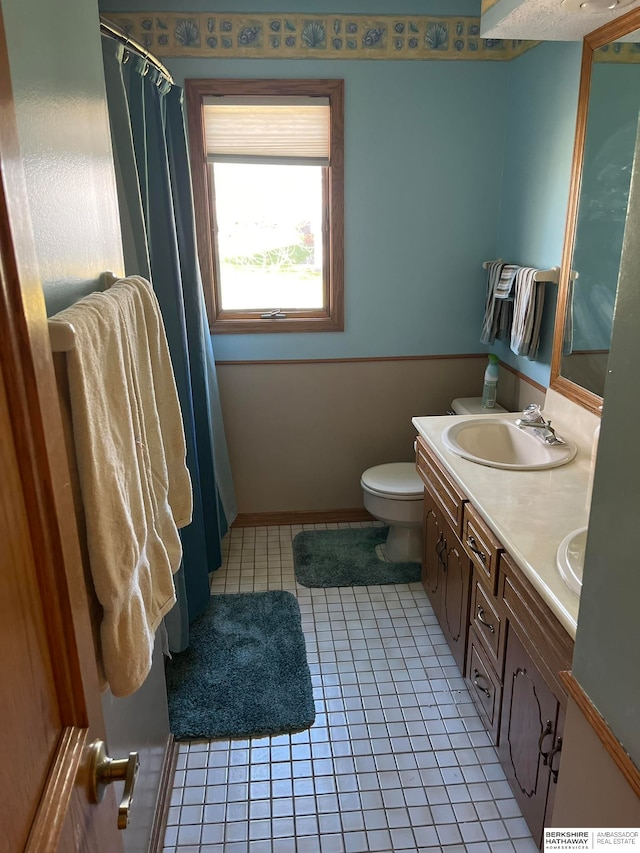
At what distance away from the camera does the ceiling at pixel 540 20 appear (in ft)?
5.77

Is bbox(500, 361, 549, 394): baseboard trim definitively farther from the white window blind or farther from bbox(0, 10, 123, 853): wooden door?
bbox(0, 10, 123, 853): wooden door

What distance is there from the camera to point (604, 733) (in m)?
0.97

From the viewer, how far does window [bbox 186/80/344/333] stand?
2814mm

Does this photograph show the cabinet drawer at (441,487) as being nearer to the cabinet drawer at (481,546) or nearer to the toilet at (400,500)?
the cabinet drawer at (481,546)

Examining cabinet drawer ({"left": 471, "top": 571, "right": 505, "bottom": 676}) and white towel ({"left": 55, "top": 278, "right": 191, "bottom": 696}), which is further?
cabinet drawer ({"left": 471, "top": 571, "right": 505, "bottom": 676})

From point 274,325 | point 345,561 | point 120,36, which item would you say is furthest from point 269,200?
point 345,561

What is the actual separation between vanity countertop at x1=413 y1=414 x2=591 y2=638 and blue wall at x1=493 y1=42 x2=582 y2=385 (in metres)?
0.69

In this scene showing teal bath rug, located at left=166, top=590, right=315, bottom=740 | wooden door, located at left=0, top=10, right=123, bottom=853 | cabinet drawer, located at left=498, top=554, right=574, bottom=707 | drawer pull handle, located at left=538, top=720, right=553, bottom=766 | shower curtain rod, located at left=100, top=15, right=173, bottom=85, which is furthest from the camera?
teal bath rug, located at left=166, top=590, right=315, bottom=740

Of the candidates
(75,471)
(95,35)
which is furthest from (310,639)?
(95,35)

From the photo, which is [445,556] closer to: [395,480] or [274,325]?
[395,480]

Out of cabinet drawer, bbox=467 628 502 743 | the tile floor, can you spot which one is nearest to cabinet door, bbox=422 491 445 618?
the tile floor

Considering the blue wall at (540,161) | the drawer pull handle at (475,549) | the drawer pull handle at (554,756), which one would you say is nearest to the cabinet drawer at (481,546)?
the drawer pull handle at (475,549)

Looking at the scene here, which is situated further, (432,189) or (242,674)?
(432,189)

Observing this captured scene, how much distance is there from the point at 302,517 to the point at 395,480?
0.73 meters
